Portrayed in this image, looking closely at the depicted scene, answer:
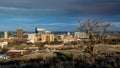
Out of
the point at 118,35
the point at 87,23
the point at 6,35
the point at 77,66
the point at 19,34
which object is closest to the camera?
the point at 77,66

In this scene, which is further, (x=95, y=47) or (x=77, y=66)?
(x=95, y=47)

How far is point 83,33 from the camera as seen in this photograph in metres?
16.0

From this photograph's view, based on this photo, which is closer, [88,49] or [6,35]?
[88,49]

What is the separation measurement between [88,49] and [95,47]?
1.53ft

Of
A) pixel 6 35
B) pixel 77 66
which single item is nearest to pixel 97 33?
pixel 77 66

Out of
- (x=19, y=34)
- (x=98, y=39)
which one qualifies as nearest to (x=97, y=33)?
(x=98, y=39)

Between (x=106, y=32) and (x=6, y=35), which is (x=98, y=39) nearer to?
(x=106, y=32)

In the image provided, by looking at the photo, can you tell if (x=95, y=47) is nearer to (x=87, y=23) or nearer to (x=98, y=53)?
(x=98, y=53)

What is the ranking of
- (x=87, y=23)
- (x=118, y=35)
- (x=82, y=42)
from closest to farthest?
(x=87, y=23) → (x=82, y=42) → (x=118, y=35)

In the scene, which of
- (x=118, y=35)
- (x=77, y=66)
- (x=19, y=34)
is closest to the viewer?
(x=77, y=66)

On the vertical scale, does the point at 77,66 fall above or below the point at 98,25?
below

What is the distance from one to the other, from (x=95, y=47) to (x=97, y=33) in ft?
2.89

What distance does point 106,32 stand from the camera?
15945 millimetres

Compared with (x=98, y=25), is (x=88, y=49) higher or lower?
lower
